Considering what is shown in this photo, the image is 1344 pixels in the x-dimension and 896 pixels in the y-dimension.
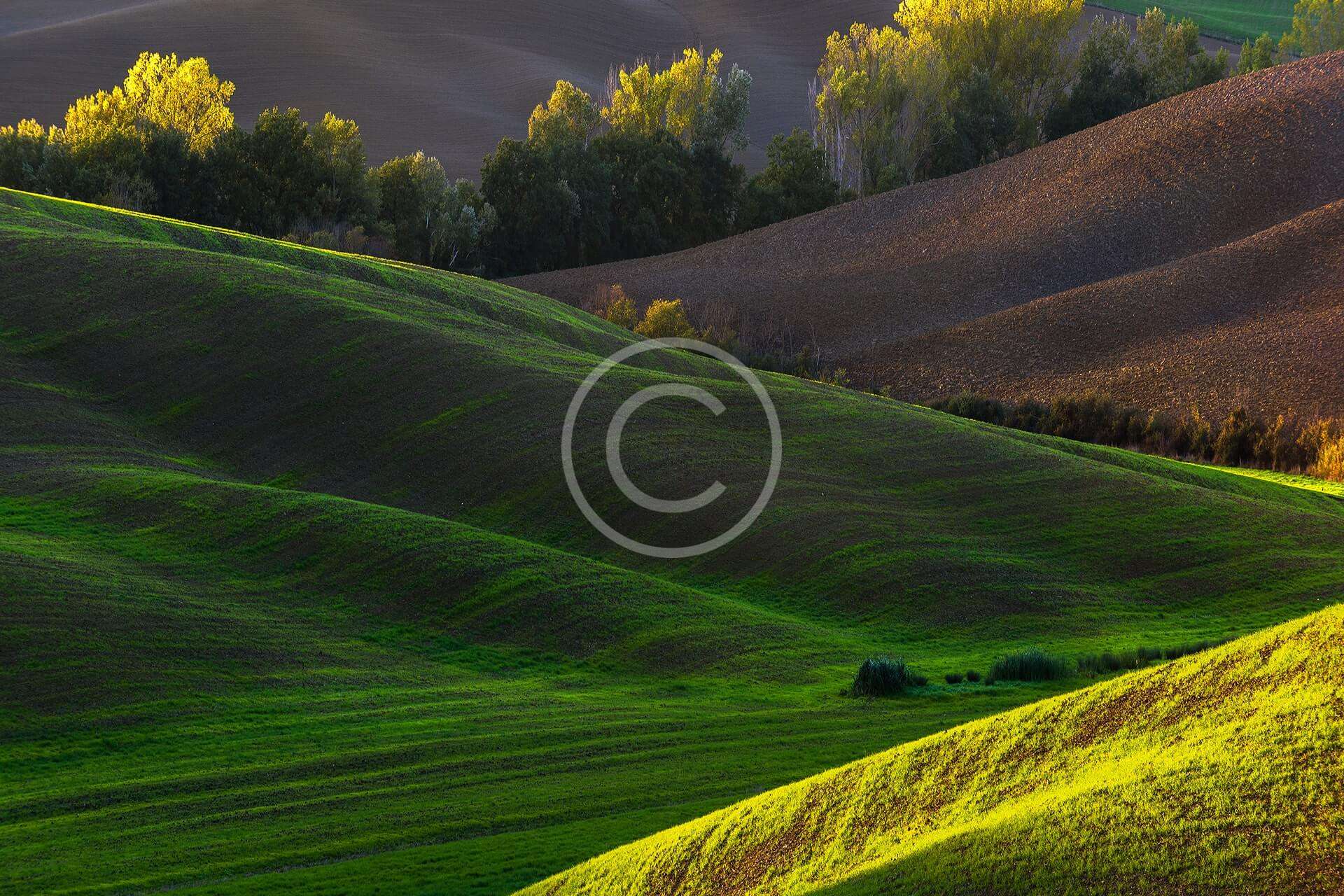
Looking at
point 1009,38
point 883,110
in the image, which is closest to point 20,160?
point 883,110

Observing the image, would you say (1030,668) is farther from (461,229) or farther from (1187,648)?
(461,229)

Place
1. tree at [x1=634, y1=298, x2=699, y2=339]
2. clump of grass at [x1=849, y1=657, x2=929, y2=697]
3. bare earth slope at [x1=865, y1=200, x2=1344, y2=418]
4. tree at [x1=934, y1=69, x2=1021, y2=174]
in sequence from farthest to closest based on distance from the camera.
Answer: tree at [x1=934, y1=69, x2=1021, y2=174]
tree at [x1=634, y1=298, x2=699, y2=339]
bare earth slope at [x1=865, y1=200, x2=1344, y2=418]
clump of grass at [x1=849, y1=657, x2=929, y2=697]

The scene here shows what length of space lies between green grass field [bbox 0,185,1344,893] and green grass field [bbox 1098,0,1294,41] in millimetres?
146605

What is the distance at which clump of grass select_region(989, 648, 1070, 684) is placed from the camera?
20.4m

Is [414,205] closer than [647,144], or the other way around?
[414,205]

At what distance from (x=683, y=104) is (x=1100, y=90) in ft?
102

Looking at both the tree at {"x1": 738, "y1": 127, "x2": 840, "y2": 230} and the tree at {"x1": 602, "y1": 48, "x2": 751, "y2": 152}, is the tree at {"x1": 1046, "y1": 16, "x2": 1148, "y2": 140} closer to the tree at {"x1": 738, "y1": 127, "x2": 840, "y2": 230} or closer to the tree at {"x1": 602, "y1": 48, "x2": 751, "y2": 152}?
the tree at {"x1": 738, "y1": 127, "x2": 840, "y2": 230}

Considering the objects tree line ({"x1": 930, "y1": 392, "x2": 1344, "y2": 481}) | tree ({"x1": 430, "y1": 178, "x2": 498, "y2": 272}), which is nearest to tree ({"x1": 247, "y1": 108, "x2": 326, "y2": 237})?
tree ({"x1": 430, "y1": 178, "x2": 498, "y2": 272})

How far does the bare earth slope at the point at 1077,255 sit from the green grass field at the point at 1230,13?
85.0 metres

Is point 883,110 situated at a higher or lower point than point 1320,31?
lower

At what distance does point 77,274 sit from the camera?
3947 cm

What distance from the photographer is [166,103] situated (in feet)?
272

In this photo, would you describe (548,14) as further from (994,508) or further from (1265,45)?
(994,508)

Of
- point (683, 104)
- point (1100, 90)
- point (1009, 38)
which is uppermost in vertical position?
point (1009, 38)
